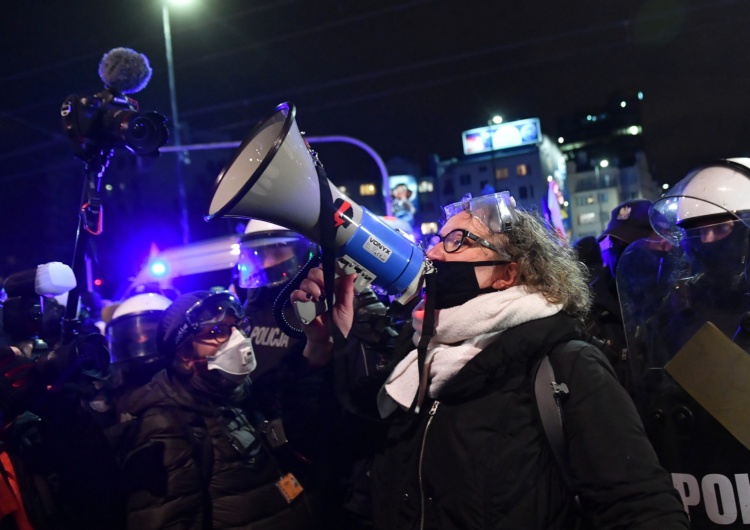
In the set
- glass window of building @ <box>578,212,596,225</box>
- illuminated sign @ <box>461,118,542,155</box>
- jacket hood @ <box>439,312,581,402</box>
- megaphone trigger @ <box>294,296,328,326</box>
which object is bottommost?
jacket hood @ <box>439,312,581,402</box>

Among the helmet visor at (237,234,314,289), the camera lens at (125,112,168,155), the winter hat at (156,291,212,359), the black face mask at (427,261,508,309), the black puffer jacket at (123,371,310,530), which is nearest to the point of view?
the black face mask at (427,261,508,309)

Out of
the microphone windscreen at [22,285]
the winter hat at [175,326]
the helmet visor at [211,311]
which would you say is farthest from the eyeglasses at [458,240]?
the microphone windscreen at [22,285]

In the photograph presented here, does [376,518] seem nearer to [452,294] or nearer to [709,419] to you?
[452,294]

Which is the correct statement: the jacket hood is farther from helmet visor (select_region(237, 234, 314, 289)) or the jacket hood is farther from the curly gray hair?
helmet visor (select_region(237, 234, 314, 289))

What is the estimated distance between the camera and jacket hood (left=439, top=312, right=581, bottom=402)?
6.73 feet

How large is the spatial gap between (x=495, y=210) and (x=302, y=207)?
2.71 ft

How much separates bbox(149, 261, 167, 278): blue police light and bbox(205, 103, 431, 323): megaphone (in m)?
6.12

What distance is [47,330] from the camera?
317cm

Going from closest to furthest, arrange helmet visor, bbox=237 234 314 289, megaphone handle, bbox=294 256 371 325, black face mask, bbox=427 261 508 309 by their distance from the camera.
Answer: black face mask, bbox=427 261 508 309 < megaphone handle, bbox=294 256 371 325 < helmet visor, bbox=237 234 314 289

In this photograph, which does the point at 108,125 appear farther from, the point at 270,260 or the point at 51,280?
the point at 270,260

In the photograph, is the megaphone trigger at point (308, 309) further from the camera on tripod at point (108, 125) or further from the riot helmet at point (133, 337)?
the riot helmet at point (133, 337)

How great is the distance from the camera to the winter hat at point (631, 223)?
4.45 meters

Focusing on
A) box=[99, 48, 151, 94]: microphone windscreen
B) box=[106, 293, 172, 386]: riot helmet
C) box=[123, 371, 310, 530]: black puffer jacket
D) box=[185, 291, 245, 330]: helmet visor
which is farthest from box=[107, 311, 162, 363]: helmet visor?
box=[99, 48, 151, 94]: microphone windscreen

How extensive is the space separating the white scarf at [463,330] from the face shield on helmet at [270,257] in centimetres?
251
